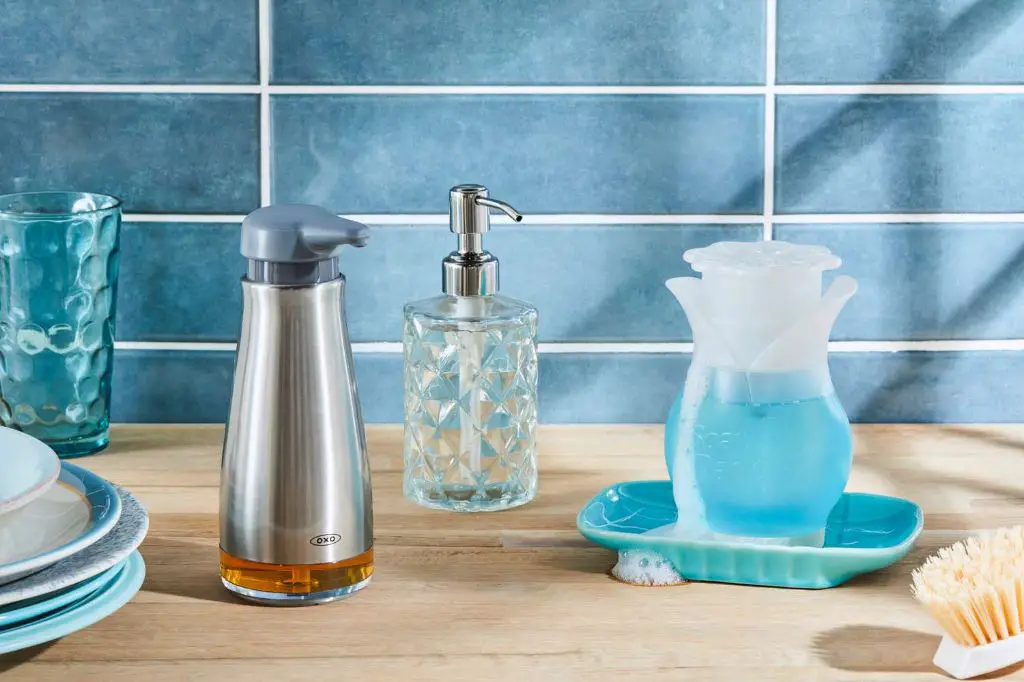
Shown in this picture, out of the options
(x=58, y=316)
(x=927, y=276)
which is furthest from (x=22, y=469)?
(x=927, y=276)

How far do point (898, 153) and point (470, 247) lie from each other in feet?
1.53

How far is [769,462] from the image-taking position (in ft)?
2.44

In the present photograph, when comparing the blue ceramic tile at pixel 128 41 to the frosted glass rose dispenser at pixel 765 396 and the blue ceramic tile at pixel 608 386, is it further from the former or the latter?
the frosted glass rose dispenser at pixel 765 396

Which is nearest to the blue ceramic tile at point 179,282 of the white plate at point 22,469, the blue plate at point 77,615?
the white plate at point 22,469

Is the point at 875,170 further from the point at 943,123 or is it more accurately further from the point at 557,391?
the point at 557,391

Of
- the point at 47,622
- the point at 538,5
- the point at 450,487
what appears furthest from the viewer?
the point at 538,5

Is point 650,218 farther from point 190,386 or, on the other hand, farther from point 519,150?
point 190,386

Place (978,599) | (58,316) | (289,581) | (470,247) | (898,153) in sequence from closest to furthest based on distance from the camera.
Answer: (978,599) → (289,581) → (470,247) → (58,316) → (898,153)

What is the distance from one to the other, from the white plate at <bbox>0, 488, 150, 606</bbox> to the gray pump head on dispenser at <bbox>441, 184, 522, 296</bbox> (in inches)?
11.1

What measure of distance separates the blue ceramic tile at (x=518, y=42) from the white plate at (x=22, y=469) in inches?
17.5

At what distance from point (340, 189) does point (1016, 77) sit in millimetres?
630

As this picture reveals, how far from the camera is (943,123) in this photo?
3.63 feet

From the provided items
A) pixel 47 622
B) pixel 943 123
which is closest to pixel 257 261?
pixel 47 622

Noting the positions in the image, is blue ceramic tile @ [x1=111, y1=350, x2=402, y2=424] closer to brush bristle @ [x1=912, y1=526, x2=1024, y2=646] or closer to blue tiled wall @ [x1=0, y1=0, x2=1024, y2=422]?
blue tiled wall @ [x1=0, y1=0, x2=1024, y2=422]
